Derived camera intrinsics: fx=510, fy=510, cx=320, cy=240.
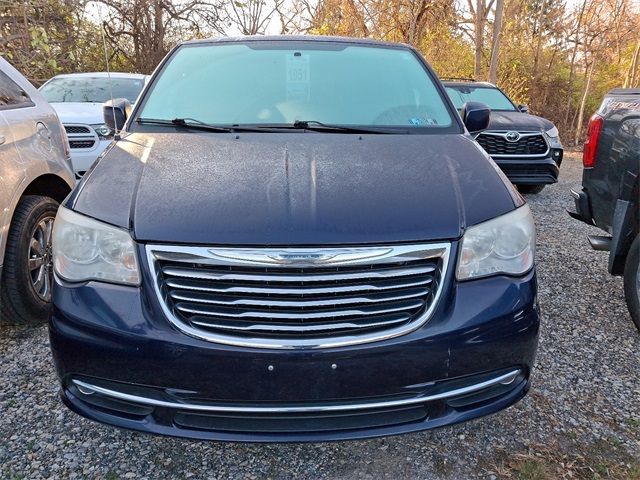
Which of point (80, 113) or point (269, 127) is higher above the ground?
point (269, 127)

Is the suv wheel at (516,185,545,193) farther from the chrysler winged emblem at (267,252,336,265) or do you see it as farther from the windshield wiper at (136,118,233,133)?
the chrysler winged emblem at (267,252,336,265)

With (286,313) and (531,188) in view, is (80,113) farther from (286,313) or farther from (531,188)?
(531,188)

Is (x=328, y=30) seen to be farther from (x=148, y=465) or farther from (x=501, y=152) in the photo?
(x=148, y=465)

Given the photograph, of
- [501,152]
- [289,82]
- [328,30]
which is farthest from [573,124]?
[289,82]

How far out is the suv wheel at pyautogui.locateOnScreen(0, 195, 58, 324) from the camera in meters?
2.97

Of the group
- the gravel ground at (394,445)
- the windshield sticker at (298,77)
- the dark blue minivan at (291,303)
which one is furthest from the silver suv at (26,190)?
the windshield sticker at (298,77)

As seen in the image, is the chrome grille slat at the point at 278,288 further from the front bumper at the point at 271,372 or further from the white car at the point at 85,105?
the white car at the point at 85,105

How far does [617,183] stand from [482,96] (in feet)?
17.6

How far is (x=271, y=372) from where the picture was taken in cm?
169

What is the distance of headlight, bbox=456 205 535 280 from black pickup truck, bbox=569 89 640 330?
1.63 metres

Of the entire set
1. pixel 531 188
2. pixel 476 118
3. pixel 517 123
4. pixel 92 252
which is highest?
pixel 476 118

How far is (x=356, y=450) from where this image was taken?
7.12 ft

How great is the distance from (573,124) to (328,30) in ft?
25.2

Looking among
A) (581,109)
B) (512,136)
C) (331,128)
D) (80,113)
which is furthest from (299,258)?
(581,109)
